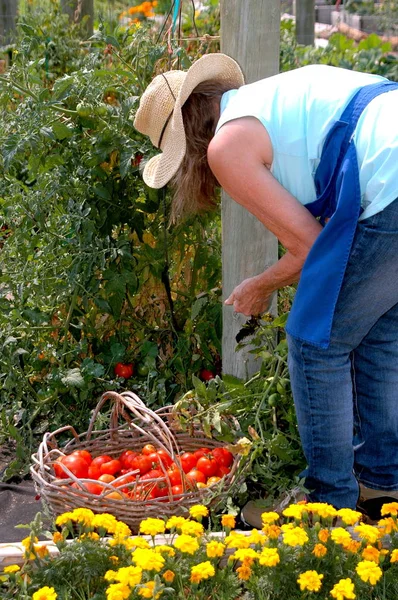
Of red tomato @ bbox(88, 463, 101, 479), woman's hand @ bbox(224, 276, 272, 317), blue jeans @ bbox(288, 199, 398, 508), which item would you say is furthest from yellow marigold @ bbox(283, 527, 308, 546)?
red tomato @ bbox(88, 463, 101, 479)

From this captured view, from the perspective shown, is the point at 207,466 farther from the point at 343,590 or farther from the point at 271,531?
the point at 343,590

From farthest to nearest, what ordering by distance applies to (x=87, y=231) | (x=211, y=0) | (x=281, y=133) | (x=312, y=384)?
(x=211, y=0) < (x=87, y=231) < (x=312, y=384) < (x=281, y=133)

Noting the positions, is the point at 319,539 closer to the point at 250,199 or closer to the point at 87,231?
the point at 250,199

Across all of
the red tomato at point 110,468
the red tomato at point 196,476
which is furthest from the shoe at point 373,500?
the red tomato at point 110,468

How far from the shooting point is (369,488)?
2.69 m

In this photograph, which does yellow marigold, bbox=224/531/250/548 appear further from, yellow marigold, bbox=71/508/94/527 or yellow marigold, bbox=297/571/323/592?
yellow marigold, bbox=71/508/94/527

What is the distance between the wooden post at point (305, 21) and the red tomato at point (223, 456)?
4.60 meters

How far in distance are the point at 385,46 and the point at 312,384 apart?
14.4ft

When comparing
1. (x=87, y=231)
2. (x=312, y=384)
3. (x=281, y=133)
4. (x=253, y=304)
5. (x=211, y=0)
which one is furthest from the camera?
(x=211, y=0)

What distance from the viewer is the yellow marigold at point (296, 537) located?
1.94 meters

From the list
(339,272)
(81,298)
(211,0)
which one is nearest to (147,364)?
(81,298)

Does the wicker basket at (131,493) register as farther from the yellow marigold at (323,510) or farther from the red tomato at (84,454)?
the yellow marigold at (323,510)

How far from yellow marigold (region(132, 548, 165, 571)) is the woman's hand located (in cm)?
83

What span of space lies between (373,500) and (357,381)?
0.37m
